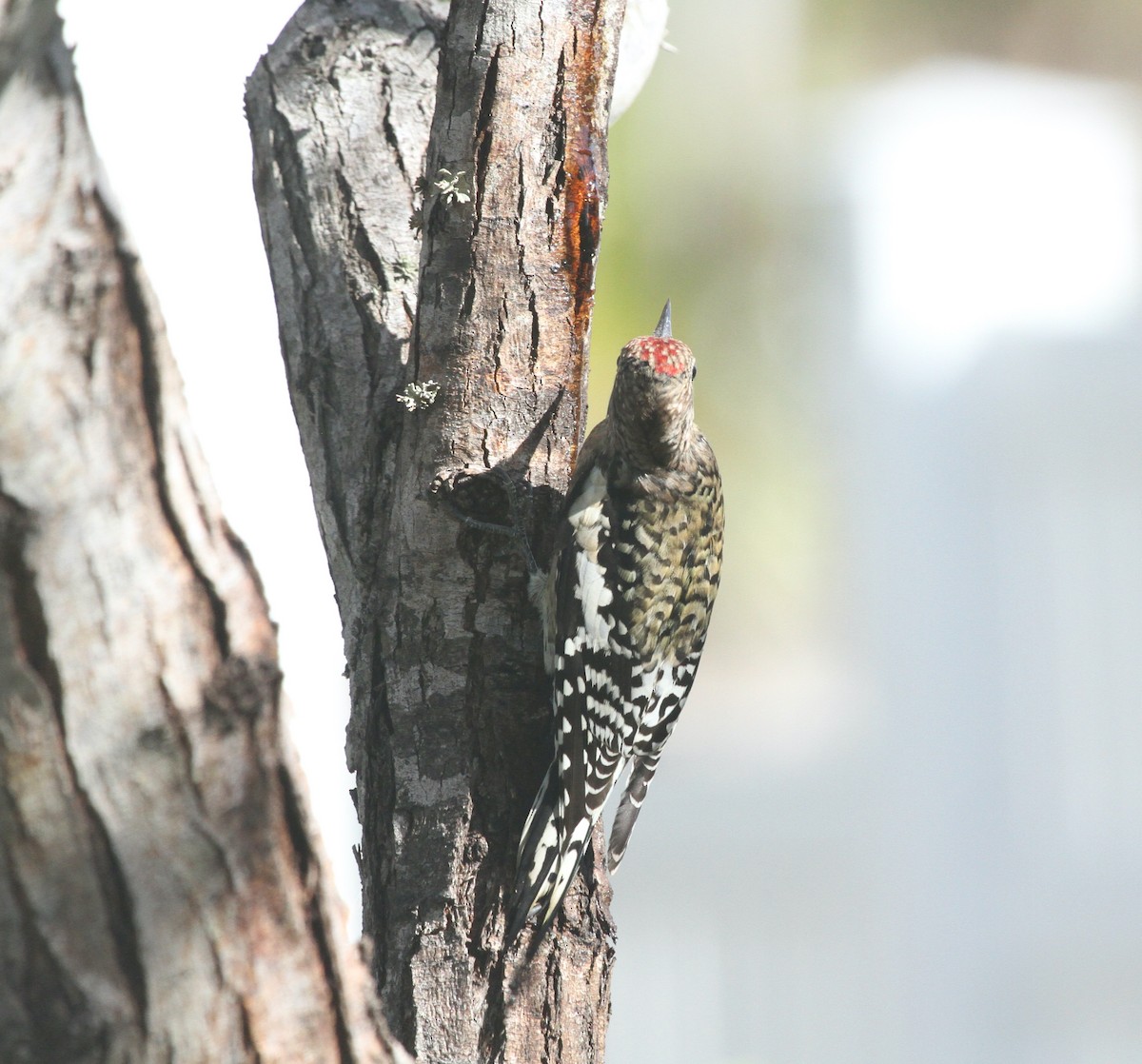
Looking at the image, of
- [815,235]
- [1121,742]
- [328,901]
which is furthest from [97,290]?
[815,235]

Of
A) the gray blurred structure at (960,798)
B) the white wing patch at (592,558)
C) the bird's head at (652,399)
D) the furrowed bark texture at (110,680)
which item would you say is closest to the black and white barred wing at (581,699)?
the white wing patch at (592,558)

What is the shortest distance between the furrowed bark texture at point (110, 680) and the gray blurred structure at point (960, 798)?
4.89 meters

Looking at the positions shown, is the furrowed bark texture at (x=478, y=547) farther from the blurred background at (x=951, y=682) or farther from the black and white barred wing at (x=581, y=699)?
the blurred background at (x=951, y=682)

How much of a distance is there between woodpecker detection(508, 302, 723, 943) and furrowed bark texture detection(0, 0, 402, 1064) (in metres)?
1.18

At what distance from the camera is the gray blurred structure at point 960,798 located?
5.84 m

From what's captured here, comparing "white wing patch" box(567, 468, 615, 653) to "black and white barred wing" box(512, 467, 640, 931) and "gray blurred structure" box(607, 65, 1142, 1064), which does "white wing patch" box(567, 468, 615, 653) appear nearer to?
"black and white barred wing" box(512, 467, 640, 931)

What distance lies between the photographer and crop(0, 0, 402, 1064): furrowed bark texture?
116 cm

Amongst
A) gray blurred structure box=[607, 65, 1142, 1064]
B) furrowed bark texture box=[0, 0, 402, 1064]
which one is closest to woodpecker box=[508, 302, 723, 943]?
furrowed bark texture box=[0, 0, 402, 1064]

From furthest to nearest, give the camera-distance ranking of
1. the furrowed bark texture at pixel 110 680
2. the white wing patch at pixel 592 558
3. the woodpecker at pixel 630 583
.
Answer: the white wing patch at pixel 592 558, the woodpecker at pixel 630 583, the furrowed bark texture at pixel 110 680

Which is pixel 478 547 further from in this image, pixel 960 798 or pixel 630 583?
pixel 960 798

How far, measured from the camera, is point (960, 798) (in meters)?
5.96

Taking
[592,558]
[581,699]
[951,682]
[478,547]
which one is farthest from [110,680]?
[951,682]

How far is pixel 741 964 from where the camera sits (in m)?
6.00

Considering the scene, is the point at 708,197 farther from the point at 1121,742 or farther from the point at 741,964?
the point at 741,964
